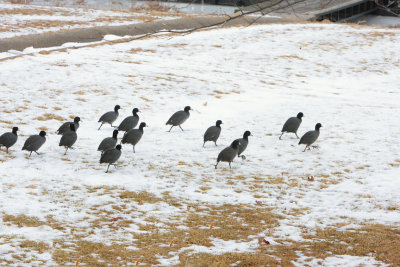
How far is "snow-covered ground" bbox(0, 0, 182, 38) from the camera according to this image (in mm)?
26234

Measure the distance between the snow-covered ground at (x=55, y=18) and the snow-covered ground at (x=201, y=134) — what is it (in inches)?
184

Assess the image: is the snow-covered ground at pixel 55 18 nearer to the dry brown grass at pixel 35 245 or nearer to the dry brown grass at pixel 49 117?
the dry brown grass at pixel 49 117

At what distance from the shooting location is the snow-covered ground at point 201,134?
8758mm

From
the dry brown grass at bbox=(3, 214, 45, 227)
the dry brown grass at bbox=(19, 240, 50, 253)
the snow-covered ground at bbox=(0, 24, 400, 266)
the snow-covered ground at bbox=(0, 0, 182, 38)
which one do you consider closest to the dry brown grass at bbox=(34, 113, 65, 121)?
the snow-covered ground at bbox=(0, 24, 400, 266)

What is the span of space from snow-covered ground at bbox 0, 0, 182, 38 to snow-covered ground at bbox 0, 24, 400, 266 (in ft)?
15.3

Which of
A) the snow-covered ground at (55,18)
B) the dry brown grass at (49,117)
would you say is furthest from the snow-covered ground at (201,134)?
the snow-covered ground at (55,18)

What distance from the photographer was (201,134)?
1443cm

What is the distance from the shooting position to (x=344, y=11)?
44375 millimetres

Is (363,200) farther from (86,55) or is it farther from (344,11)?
(344,11)

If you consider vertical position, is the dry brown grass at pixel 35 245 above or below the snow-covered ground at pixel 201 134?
below

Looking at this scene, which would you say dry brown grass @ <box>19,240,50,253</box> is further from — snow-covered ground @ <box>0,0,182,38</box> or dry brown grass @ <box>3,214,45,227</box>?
snow-covered ground @ <box>0,0,182,38</box>

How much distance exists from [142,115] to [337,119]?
20.9ft

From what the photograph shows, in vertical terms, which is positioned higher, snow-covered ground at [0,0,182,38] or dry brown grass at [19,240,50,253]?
snow-covered ground at [0,0,182,38]

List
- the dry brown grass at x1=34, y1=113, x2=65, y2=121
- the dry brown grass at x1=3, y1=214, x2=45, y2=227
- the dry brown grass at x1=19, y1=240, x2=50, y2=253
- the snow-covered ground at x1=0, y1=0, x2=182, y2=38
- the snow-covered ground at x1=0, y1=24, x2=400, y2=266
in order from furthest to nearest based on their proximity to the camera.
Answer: the snow-covered ground at x1=0, y1=0, x2=182, y2=38, the dry brown grass at x1=34, y1=113, x2=65, y2=121, the snow-covered ground at x1=0, y1=24, x2=400, y2=266, the dry brown grass at x1=3, y1=214, x2=45, y2=227, the dry brown grass at x1=19, y1=240, x2=50, y2=253
